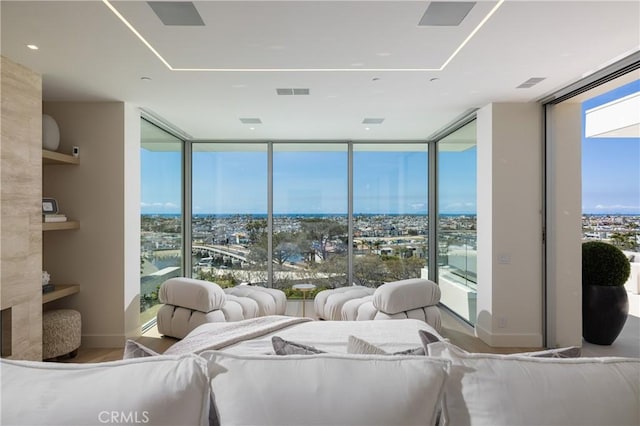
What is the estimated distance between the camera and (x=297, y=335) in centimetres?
240

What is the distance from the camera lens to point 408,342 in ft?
7.34

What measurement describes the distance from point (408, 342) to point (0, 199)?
125 inches

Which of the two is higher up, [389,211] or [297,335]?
[389,211]

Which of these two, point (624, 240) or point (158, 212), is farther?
point (158, 212)

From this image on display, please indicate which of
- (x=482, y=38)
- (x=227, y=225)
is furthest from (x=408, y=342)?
(x=227, y=225)

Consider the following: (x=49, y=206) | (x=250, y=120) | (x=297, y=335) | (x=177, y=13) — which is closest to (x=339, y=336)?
(x=297, y=335)

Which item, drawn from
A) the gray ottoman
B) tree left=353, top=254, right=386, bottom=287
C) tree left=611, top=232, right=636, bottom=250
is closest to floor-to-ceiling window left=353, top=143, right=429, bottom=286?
tree left=353, top=254, right=386, bottom=287

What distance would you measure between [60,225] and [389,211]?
4677 mm

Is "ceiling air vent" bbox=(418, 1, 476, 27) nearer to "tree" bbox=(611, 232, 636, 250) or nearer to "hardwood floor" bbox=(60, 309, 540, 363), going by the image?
"tree" bbox=(611, 232, 636, 250)

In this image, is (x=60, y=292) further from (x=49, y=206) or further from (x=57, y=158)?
(x=57, y=158)

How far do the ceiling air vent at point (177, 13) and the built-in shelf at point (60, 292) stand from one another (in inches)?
112

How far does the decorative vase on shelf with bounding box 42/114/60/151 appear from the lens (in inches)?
145

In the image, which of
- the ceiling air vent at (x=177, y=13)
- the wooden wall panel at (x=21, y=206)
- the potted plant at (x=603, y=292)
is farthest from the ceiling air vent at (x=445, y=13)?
the wooden wall panel at (x=21, y=206)

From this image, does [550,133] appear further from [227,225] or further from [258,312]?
[227,225]
